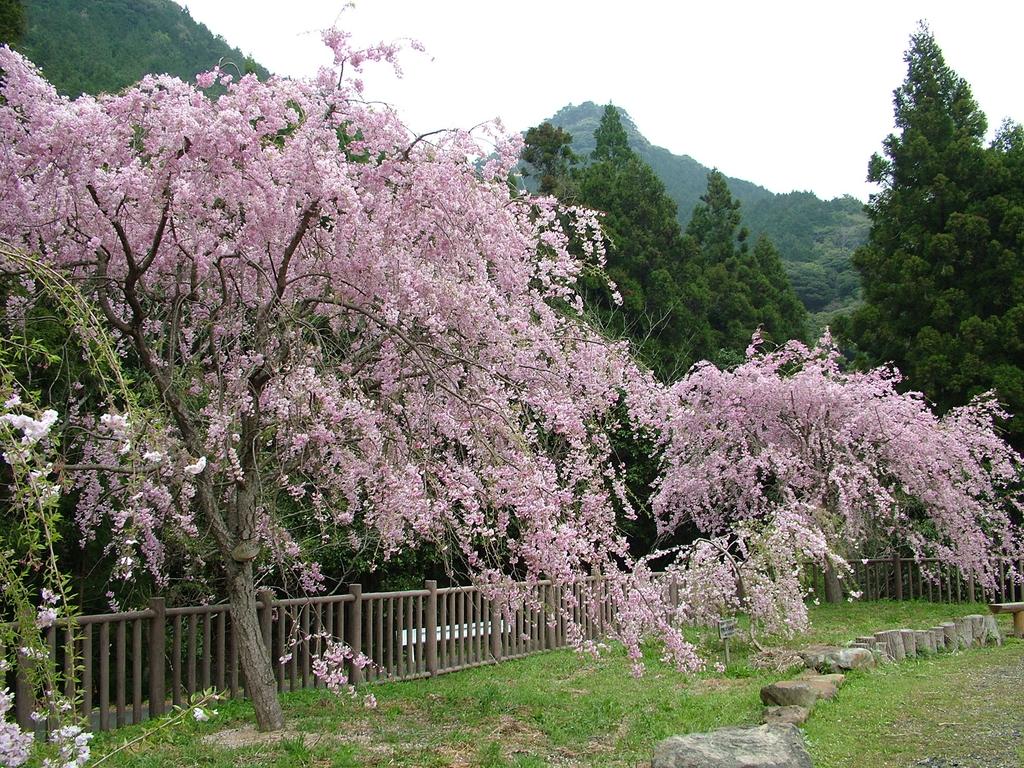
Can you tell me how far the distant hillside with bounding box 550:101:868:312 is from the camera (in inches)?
1364

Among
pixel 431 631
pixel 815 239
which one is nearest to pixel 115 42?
pixel 431 631

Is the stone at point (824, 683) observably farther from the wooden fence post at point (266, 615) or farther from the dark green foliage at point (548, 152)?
the dark green foliage at point (548, 152)

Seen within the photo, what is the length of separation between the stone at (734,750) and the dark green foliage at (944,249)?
527 inches

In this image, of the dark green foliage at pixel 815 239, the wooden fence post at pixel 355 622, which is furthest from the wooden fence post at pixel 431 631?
the dark green foliage at pixel 815 239

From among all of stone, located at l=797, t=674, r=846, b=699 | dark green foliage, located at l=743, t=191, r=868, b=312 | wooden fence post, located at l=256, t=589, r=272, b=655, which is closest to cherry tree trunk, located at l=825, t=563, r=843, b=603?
stone, located at l=797, t=674, r=846, b=699

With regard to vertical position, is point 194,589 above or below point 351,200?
below

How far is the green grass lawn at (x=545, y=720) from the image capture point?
4.89m

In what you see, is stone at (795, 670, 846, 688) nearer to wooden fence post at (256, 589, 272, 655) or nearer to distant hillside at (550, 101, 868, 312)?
wooden fence post at (256, 589, 272, 655)

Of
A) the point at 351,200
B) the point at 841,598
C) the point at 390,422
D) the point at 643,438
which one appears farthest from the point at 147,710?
the point at 841,598

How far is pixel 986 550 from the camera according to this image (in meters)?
13.3

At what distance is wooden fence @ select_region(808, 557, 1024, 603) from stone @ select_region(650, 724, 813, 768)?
419 inches

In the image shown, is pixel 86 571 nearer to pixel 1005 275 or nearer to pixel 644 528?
pixel 644 528

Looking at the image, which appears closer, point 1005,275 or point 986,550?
point 986,550

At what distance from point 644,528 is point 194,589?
951cm
